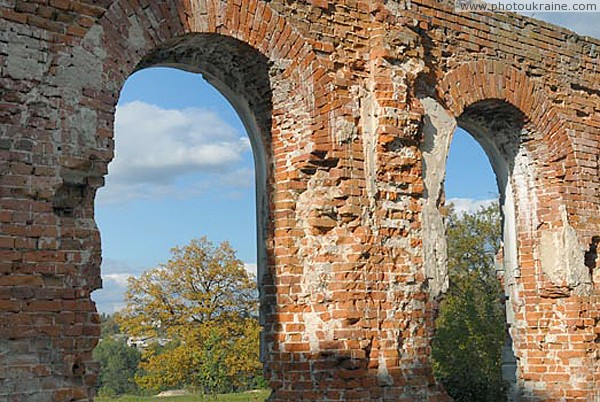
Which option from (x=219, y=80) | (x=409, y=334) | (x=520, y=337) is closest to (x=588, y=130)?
(x=520, y=337)

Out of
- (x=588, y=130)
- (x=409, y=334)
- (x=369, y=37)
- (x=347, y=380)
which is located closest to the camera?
(x=347, y=380)

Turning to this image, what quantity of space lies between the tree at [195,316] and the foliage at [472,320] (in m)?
4.71

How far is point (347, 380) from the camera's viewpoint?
568 centimetres

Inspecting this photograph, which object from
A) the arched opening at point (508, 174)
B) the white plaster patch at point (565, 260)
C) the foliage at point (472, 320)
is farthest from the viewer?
the foliage at point (472, 320)

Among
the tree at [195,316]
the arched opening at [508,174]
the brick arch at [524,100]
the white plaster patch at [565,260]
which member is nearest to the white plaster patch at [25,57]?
the brick arch at [524,100]

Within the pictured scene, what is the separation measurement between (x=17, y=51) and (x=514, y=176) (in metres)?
6.02

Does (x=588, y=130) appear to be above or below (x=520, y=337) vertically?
above

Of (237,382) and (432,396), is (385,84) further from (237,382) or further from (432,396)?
(237,382)

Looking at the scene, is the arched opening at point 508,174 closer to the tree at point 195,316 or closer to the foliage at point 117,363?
the tree at point 195,316

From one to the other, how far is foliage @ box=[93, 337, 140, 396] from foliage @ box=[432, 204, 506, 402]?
20241mm

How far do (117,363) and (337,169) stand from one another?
35082 millimetres

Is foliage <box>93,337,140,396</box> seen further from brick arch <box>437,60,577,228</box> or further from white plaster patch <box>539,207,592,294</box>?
brick arch <box>437,60,577,228</box>

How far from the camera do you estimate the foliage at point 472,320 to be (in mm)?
14500

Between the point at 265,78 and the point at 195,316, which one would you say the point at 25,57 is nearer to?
the point at 265,78
